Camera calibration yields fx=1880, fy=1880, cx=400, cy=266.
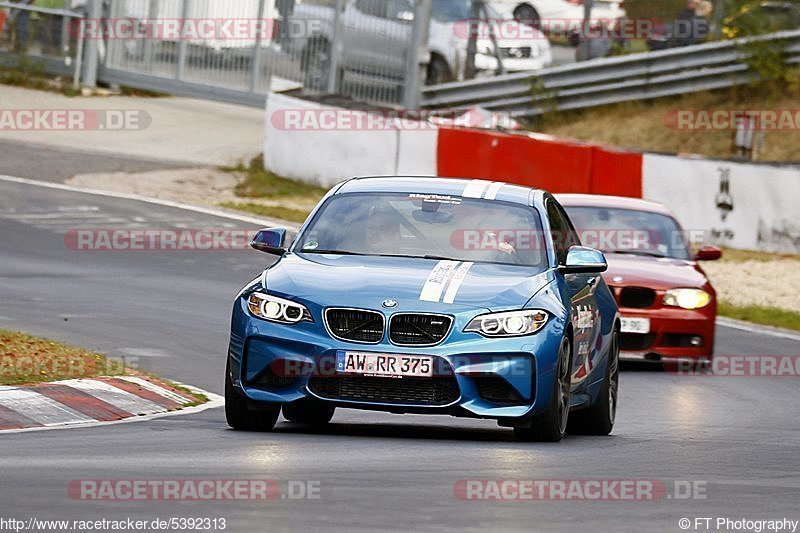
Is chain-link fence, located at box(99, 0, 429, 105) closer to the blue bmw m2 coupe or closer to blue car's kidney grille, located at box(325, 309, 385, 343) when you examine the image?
the blue bmw m2 coupe

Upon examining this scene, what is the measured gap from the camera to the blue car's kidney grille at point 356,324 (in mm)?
9188

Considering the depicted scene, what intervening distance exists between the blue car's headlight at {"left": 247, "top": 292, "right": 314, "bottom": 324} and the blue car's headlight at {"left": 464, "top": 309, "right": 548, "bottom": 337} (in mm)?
819

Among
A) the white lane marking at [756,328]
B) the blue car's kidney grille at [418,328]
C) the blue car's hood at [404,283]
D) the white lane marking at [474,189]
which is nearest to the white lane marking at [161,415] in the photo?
the blue car's hood at [404,283]

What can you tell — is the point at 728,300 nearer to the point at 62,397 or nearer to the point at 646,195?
the point at 646,195

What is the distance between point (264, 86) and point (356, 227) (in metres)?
22.0

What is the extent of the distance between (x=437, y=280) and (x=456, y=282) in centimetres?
10

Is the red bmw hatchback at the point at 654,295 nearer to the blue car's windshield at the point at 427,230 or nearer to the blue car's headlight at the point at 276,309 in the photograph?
the blue car's windshield at the point at 427,230

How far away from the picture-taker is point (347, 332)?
9211 millimetres

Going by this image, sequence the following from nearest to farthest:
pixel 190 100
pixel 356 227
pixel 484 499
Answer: pixel 484 499
pixel 356 227
pixel 190 100

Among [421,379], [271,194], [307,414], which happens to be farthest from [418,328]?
[271,194]

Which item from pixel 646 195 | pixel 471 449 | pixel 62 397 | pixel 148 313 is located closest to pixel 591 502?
pixel 471 449

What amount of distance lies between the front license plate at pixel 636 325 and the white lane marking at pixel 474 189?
4942 mm

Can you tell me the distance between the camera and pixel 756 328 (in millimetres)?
19438

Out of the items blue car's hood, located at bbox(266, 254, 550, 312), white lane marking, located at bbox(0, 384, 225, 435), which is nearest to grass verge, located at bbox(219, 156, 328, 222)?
white lane marking, located at bbox(0, 384, 225, 435)
